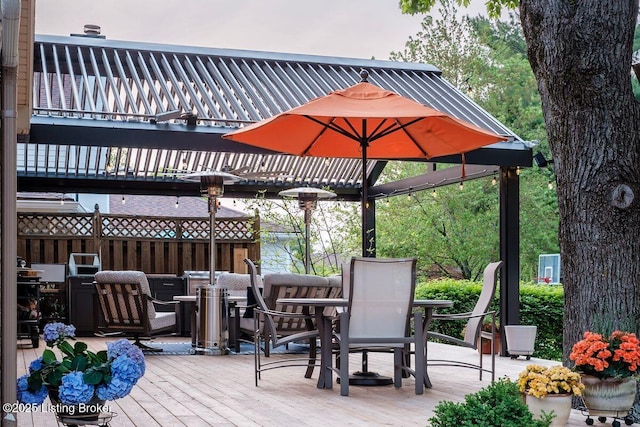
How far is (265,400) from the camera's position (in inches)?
236

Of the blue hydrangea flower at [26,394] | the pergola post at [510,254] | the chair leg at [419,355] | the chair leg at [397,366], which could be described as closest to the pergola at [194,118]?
the pergola post at [510,254]

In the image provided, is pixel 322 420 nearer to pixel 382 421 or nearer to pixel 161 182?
pixel 382 421

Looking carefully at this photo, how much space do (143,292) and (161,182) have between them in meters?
4.20

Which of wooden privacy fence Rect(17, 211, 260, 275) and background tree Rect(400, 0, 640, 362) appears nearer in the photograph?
background tree Rect(400, 0, 640, 362)

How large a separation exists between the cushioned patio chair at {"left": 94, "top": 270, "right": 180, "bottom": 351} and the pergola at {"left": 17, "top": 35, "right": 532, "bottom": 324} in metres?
1.50

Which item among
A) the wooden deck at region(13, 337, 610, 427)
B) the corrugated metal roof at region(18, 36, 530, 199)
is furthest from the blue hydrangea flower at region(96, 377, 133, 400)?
the corrugated metal roof at region(18, 36, 530, 199)

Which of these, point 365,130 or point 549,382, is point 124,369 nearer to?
point 549,382

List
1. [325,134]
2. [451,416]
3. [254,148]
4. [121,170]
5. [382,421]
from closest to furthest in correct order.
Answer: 1. [451,416]
2. [382,421]
3. [325,134]
4. [254,148]
5. [121,170]

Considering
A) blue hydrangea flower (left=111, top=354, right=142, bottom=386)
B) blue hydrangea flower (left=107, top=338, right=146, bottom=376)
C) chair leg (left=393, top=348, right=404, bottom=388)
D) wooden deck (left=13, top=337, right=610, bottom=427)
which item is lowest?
wooden deck (left=13, top=337, right=610, bottom=427)

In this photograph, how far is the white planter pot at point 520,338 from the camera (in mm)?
9383

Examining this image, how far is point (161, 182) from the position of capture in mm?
13609

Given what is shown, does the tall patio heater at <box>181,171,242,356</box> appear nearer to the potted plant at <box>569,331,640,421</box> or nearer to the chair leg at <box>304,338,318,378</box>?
the chair leg at <box>304,338,318,378</box>

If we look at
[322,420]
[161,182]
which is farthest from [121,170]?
[322,420]

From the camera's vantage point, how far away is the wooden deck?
514cm
